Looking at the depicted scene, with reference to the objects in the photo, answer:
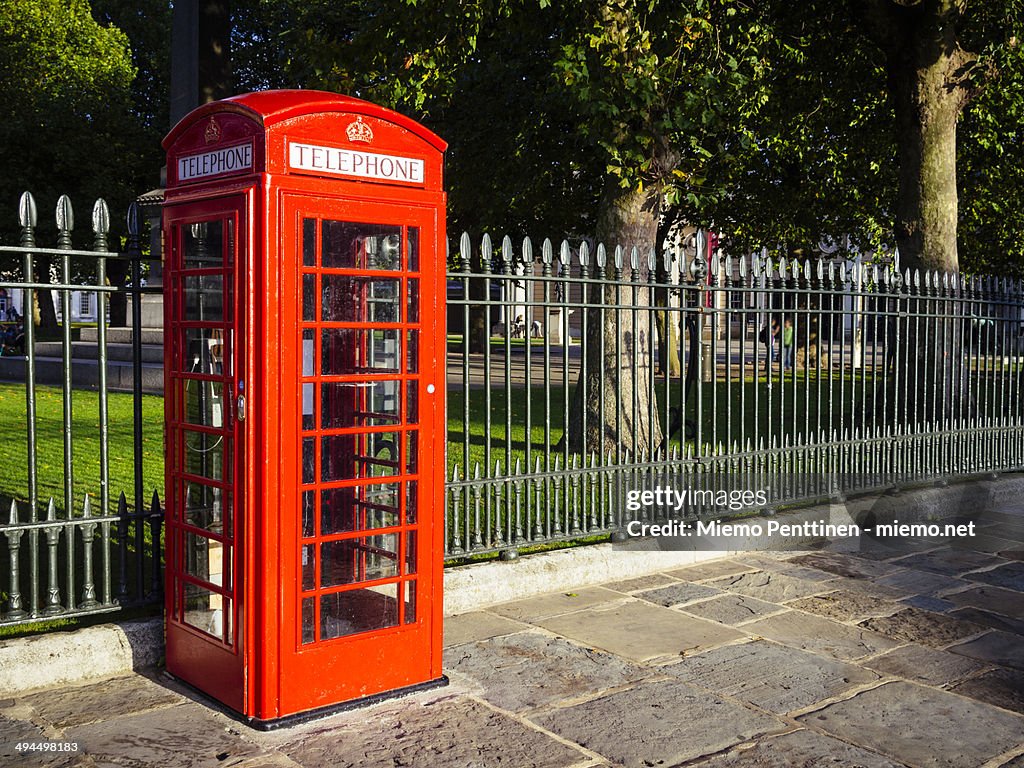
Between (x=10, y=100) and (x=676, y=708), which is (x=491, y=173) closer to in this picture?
(x=676, y=708)

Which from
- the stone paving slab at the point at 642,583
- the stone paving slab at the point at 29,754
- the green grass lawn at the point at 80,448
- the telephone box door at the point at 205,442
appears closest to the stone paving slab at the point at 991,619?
the stone paving slab at the point at 642,583

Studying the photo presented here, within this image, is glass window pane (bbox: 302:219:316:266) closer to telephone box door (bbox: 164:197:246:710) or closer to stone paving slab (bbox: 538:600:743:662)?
telephone box door (bbox: 164:197:246:710)

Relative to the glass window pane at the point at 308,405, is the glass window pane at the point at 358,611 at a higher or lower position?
lower

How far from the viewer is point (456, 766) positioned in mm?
4137

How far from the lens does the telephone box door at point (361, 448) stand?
453 cm

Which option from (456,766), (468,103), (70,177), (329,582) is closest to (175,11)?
(468,103)

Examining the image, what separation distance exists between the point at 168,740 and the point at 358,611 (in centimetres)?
94

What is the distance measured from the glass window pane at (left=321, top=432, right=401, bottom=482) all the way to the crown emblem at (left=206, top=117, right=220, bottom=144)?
1.36 metres

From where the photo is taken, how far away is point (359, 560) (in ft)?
15.9

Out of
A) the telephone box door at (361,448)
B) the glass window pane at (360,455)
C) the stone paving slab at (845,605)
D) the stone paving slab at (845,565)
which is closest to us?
the telephone box door at (361,448)

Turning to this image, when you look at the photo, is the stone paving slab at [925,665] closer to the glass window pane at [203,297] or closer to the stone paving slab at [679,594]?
the stone paving slab at [679,594]

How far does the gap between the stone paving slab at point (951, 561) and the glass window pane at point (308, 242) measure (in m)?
5.15

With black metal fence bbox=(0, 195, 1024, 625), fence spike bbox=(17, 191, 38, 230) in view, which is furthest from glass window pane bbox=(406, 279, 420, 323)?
fence spike bbox=(17, 191, 38, 230)

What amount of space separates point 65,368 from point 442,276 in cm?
174
